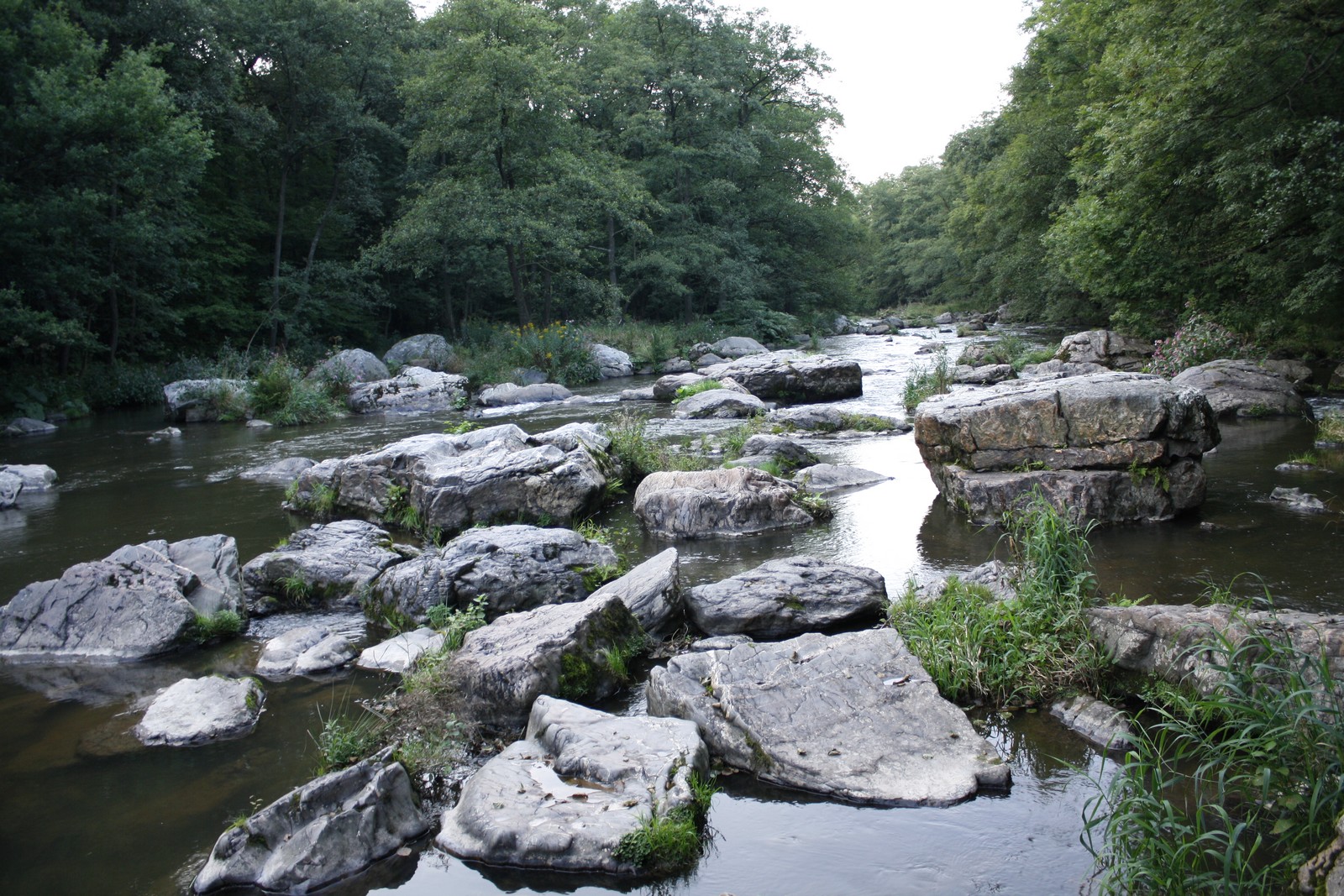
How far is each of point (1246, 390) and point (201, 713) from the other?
48.7 feet

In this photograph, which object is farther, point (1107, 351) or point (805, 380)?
point (1107, 351)

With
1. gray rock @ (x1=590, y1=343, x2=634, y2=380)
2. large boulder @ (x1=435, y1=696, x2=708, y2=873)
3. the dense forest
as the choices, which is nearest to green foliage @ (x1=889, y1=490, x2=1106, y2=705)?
large boulder @ (x1=435, y1=696, x2=708, y2=873)

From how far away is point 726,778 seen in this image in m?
4.34

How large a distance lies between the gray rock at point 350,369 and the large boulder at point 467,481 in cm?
1076

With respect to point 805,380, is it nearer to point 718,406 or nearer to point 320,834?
point 718,406

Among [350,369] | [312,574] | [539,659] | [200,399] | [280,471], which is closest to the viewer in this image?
[539,659]

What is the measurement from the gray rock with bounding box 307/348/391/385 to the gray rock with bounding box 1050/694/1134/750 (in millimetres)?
18748

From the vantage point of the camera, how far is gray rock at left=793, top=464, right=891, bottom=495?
1009 cm

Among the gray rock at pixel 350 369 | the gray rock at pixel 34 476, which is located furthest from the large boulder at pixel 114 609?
the gray rock at pixel 350 369

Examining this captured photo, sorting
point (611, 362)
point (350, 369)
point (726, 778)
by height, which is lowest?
point (726, 778)

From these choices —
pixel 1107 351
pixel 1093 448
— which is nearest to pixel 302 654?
pixel 1093 448

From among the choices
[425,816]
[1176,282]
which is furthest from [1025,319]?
[425,816]

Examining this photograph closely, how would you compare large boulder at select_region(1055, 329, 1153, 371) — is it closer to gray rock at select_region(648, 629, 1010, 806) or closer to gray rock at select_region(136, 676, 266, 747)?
gray rock at select_region(648, 629, 1010, 806)

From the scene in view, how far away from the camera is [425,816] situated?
4.05 metres
